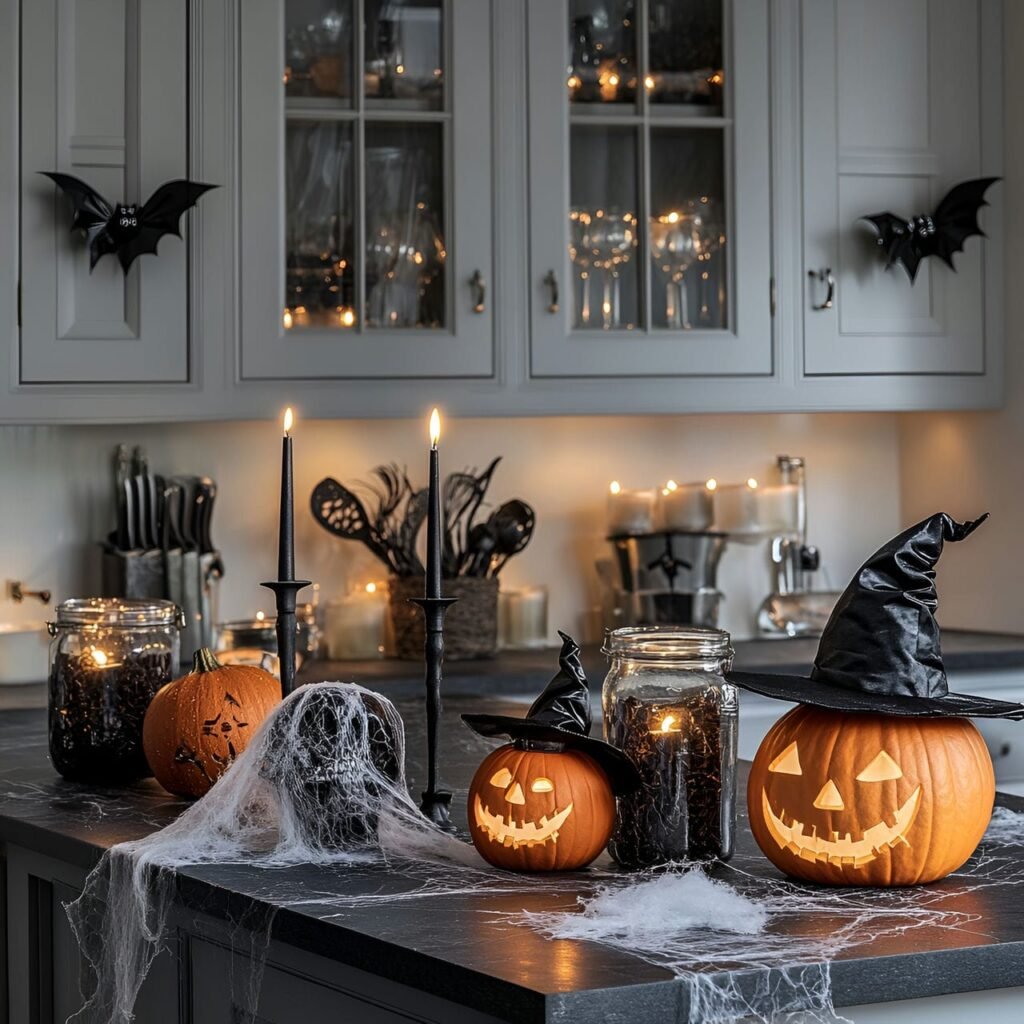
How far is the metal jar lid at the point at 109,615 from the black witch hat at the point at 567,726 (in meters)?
0.47

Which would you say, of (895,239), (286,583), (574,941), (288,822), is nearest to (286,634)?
(286,583)

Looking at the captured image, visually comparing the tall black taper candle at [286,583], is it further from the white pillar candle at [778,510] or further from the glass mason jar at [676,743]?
the white pillar candle at [778,510]

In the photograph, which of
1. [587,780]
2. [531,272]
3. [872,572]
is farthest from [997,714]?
[531,272]

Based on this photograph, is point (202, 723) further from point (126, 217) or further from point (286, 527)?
point (126, 217)

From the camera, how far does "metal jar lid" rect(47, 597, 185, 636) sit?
1592 mm

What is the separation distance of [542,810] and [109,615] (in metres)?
0.59

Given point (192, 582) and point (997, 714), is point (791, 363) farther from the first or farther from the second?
point (997, 714)

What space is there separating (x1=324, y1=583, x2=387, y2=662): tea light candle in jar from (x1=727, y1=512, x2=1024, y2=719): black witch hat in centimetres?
188

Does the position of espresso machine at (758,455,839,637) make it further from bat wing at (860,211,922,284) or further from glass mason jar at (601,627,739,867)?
glass mason jar at (601,627,739,867)

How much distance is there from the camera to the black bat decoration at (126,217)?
2705 millimetres

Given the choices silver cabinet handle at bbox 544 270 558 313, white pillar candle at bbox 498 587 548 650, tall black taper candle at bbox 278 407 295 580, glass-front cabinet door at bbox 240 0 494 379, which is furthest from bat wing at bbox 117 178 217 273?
tall black taper candle at bbox 278 407 295 580

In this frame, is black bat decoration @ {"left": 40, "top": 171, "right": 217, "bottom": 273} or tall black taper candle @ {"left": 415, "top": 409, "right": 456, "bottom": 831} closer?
tall black taper candle @ {"left": 415, "top": 409, "right": 456, "bottom": 831}

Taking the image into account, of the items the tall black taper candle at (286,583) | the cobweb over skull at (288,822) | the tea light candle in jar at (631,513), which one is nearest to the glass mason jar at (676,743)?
the cobweb over skull at (288,822)

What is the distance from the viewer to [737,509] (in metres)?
3.33
